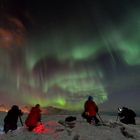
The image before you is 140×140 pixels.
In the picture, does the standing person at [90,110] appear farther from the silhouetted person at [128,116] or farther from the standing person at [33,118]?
the standing person at [33,118]

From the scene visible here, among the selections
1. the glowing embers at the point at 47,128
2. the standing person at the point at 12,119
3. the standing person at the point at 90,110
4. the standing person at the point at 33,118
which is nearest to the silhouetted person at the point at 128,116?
the standing person at the point at 90,110

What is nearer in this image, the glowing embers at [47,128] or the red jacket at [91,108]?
the glowing embers at [47,128]

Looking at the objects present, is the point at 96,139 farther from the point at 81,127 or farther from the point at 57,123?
the point at 57,123

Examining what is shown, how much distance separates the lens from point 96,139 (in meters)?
18.7

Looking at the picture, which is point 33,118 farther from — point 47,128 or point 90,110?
point 90,110

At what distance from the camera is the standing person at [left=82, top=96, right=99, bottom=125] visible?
79.7 feet

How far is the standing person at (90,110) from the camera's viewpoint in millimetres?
24281

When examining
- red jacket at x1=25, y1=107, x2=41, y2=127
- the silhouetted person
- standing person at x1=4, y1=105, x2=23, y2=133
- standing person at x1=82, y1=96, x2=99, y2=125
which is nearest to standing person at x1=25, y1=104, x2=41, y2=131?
red jacket at x1=25, y1=107, x2=41, y2=127

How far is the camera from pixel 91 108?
24.5 meters

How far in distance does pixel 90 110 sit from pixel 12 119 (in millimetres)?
6839

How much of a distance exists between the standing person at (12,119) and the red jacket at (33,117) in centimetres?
255

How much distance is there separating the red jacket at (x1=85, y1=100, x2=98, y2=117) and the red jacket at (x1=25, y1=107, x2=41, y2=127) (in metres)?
4.35

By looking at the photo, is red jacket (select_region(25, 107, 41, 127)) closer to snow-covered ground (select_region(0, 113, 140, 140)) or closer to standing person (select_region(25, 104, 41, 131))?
standing person (select_region(25, 104, 41, 131))

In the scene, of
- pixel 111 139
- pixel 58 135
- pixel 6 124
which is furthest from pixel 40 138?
pixel 6 124
